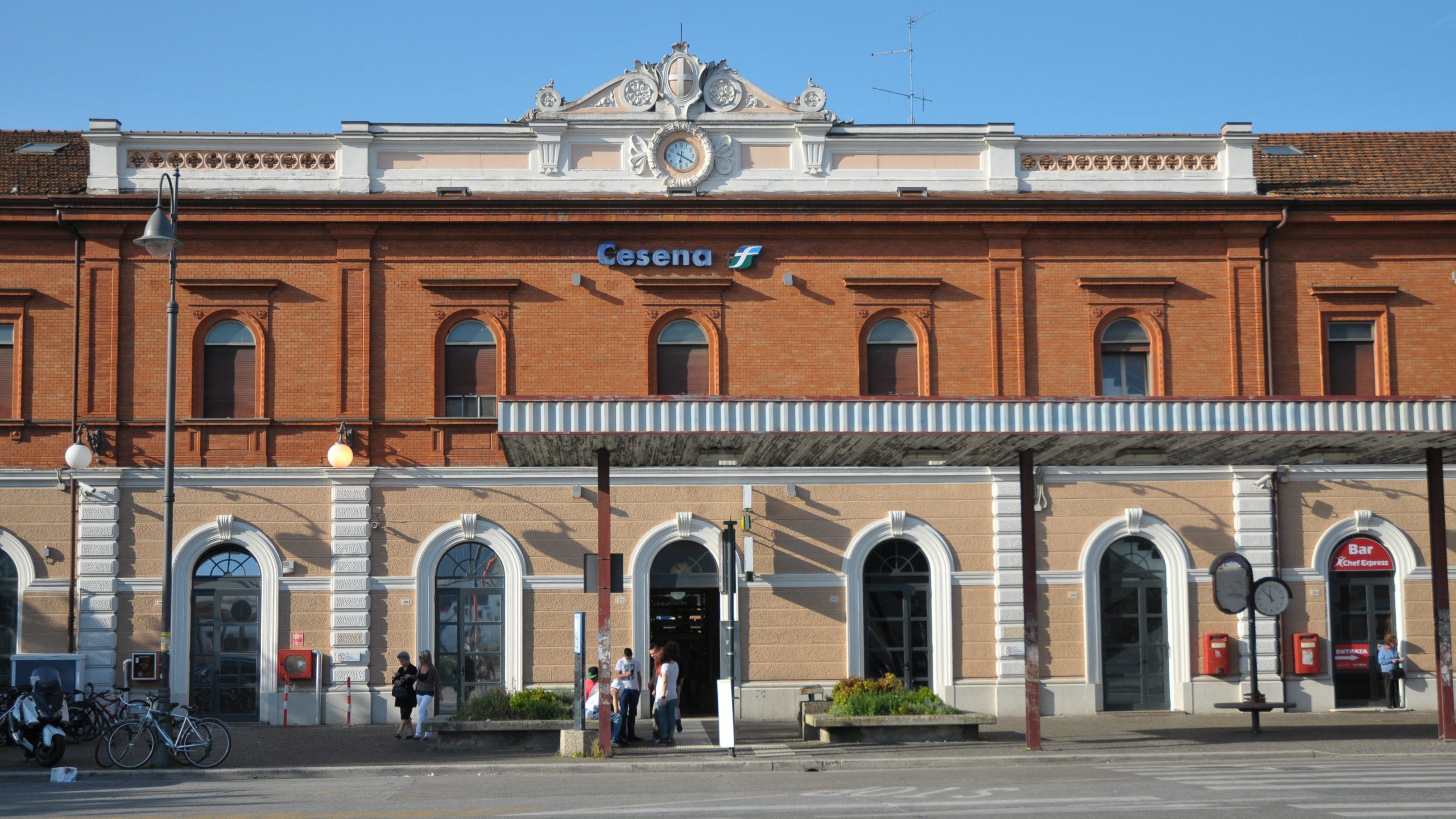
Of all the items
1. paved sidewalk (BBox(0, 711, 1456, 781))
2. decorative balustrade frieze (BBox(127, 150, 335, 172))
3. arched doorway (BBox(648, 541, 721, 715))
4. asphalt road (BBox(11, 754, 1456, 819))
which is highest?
decorative balustrade frieze (BBox(127, 150, 335, 172))

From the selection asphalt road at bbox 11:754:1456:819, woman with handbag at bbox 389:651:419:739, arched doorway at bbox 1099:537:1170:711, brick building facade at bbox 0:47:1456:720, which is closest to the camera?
asphalt road at bbox 11:754:1456:819

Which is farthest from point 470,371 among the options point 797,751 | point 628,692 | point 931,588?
point 797,751

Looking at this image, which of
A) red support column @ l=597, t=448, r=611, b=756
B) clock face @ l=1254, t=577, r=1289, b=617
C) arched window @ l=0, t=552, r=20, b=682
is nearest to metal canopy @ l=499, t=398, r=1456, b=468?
red support column @ l=597, t=448, r=611, b=756

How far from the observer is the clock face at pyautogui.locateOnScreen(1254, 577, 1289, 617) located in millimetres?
22781

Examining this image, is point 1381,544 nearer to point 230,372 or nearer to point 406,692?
point 406,692

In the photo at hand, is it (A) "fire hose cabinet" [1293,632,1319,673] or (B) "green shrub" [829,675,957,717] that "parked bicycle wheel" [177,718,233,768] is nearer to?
(B) "green shrub" [829,675,957,717]

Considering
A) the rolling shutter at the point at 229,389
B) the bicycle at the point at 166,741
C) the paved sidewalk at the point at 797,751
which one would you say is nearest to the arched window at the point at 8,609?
Answer: the paved sidewalk at the point at 797,751

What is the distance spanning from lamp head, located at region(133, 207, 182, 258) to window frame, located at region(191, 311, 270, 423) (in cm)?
577

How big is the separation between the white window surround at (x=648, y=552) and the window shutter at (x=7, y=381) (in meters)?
11.1

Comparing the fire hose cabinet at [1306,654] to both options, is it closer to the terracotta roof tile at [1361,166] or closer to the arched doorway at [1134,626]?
the arched doorway at [1134,626]

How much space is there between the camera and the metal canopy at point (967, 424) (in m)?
18.2

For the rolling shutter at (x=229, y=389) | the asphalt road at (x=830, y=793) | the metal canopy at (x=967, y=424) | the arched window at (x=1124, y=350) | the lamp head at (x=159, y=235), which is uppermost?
the lamp head at (x=159, y=235)

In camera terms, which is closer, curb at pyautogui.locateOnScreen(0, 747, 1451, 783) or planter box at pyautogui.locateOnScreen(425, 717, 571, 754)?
curb at pyautogui.locateOnScreen(0, 747, 1451, 783)

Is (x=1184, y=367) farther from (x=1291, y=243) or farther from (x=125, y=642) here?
(x=125, y=642)
